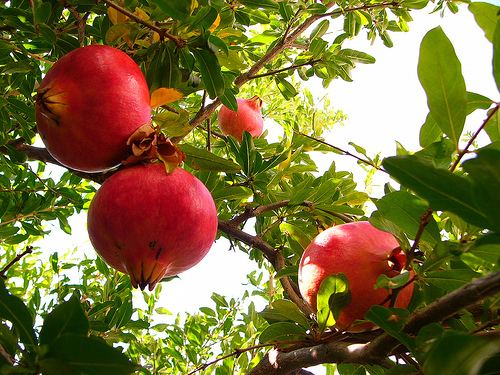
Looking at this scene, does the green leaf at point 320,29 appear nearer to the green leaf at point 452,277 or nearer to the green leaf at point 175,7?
the green leaf at point 175,7

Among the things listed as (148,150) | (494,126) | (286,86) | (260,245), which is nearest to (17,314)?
(148,150)

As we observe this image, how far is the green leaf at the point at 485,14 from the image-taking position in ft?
2.06

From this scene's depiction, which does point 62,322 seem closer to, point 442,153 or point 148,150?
point 148,150

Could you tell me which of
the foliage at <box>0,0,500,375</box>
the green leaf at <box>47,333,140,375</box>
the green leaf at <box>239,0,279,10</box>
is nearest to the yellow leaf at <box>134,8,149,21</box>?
the foliage at <box>0,0,500,375</box>

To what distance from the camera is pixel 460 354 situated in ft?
1.40

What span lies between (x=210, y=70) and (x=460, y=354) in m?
0.81

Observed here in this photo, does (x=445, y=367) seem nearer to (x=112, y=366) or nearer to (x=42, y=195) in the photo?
(x=112, y=366)

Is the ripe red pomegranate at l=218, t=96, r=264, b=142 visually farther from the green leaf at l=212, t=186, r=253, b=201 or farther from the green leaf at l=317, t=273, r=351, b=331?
the green leaf at l=317, t=273, r=351, b=331

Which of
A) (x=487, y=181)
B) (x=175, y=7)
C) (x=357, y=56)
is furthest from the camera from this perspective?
(x=357, y=56)

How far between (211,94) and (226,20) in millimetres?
224

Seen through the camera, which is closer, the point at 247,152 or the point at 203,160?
the point at 203,160

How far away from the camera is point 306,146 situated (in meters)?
1.74

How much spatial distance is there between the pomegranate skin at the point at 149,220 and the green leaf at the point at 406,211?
14.5 inches

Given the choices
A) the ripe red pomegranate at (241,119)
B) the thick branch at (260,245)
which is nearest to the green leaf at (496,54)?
the thick branch at (260,245)
